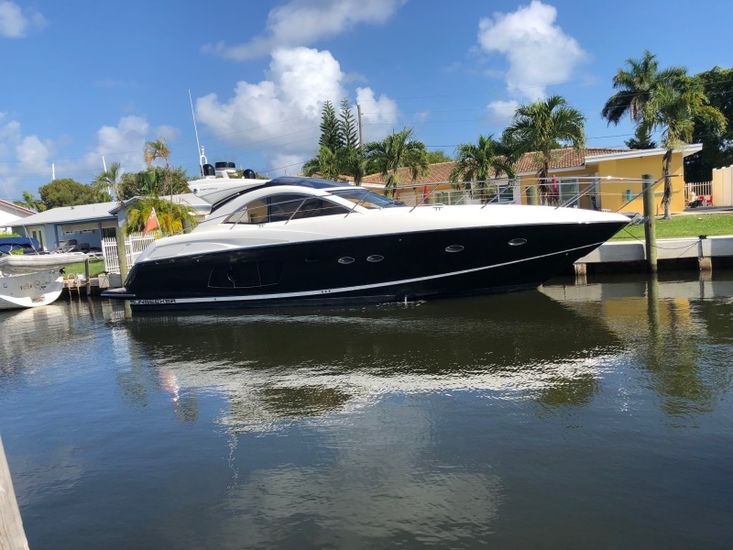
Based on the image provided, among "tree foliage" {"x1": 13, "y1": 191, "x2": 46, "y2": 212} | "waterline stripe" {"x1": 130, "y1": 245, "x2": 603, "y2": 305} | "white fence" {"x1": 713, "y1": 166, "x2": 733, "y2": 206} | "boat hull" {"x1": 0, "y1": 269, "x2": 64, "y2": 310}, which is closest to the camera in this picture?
"waterline stripe" {"x1": 130, "y1": 245, "x2": 603, "y2": 305}

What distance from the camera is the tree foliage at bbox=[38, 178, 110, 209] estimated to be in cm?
6319

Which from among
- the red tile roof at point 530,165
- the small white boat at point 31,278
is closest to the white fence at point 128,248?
the small white boat at point 31,278

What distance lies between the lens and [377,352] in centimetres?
885

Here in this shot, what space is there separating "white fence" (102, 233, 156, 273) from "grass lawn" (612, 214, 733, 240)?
1549 cm

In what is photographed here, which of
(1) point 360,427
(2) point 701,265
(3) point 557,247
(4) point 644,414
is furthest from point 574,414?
(2) point 701,265

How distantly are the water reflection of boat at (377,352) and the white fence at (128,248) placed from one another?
311 inches

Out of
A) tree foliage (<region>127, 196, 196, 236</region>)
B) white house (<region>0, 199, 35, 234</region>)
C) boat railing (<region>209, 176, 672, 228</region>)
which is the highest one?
white house (<region>0, 199, 35, 234</region>)

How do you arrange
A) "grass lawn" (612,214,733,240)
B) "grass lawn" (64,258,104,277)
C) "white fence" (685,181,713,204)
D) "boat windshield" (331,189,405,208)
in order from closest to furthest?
"boat windshield" (331,189,405,208), "grass lawn" (612,214,733,240), "grass lawn" (64,258,104,277), "white fence" (685,181,713,204)

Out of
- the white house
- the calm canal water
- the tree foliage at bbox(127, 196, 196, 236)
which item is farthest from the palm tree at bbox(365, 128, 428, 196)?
the white house

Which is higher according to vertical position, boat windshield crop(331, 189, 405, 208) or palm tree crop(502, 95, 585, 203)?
palm tree crop(502, 95, 585, 203)

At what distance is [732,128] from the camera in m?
42.5

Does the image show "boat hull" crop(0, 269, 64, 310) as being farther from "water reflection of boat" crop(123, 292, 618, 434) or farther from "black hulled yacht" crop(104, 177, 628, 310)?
"water reflection of boat" crop(123, 292, 618, 434)

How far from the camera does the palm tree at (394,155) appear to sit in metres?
23.9

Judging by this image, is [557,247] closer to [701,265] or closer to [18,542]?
[701,265]
